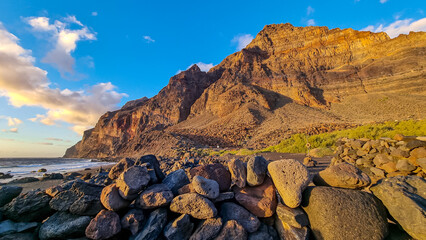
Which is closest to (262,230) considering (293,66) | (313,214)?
(313,214)

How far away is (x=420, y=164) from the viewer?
4.85 metres

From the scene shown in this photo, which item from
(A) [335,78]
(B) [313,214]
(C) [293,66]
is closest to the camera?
(B) [313,214]

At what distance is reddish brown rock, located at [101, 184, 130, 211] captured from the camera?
280 cm

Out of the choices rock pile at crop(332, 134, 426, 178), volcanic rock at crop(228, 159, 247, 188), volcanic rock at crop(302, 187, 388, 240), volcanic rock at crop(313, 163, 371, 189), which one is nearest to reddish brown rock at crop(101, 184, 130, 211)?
volcanic rock at crop(228, 159, 247, 188)

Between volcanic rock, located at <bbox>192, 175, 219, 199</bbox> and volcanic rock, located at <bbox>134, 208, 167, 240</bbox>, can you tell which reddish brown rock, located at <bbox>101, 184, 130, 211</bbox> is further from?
volcanic rock, located at <bbox>192, 175, 219, 199</bbox>

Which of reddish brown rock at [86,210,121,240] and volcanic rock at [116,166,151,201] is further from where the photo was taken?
volcanic rock at [116,166,151,201]

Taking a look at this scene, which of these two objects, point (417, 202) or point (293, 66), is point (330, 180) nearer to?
point (417, 202)

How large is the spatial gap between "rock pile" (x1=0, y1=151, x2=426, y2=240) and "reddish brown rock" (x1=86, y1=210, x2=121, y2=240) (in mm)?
13

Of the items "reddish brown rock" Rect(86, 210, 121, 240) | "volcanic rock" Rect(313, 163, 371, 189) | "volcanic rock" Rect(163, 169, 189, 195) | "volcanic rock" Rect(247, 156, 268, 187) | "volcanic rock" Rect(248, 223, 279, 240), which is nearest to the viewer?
"reddish brown rock" Rect(86, 210, 121, 240)

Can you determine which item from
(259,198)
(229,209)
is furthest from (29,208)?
(259,198)

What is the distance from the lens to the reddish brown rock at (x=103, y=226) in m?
2.61

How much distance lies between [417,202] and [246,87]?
5942 centimetres

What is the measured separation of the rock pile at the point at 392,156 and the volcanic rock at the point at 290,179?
14.2 feet

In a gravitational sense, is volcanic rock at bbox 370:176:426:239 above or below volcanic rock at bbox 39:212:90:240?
below
